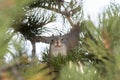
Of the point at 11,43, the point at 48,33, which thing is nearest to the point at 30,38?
the point at 48,33

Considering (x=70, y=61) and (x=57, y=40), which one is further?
(x=57, y=40)

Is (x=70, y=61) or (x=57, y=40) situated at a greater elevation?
(x=57, y=40)

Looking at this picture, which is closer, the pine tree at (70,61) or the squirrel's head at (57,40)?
the pine tree at (70,61)

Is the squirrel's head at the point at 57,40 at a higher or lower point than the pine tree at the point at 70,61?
higher

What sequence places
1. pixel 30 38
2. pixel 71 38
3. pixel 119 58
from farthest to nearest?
pixel 71 38 → pixel 30 38 → pixel 119 58

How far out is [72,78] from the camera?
35 centimetres

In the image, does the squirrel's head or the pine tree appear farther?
→ the squirrel's head

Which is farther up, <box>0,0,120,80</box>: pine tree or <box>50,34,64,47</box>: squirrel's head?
<box>50,34,64,47</box>: squirrel's head

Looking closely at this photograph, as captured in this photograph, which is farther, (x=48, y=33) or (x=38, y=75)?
(x=48, y=33)

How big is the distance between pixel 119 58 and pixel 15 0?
14 cm

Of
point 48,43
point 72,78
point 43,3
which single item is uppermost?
point 43,3

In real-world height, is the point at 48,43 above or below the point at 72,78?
above

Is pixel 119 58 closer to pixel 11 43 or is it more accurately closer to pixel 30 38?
pixel 11 43

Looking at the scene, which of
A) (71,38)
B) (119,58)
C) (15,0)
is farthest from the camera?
(71,38)
